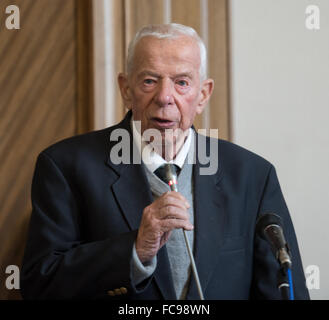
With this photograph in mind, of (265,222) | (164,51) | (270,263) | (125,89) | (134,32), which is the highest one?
(134,32)

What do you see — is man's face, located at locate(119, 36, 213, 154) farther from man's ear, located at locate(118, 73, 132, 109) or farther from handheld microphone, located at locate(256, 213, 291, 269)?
handheld microphone, located at locate(256, 213, 291, 269)

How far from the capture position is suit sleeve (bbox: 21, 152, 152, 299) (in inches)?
64.6

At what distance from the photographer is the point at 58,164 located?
6.12 ft

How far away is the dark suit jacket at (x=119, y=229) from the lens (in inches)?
65.7

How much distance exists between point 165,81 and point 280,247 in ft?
2.28

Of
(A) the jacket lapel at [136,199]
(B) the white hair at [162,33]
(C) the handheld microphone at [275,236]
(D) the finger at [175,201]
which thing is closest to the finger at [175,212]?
(D) the finger at [175,201]

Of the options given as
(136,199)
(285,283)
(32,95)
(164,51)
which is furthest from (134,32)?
(285,283)

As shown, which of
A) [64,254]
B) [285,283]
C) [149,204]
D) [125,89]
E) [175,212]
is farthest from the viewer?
[125,89]

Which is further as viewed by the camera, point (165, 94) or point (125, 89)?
point (125, 89)

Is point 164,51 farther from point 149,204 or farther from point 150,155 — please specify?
point 149,204

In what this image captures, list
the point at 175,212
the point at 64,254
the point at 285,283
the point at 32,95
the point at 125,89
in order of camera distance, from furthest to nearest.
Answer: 1. the point at 32,95
2. the point at 125,89
3. the point at 64,254
4. the point at 175,212
5. the point at 285,283

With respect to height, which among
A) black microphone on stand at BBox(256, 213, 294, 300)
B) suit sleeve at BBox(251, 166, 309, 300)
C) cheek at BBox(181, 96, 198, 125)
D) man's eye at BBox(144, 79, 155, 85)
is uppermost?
man's eye at BBox(144, 79, 155, 85)

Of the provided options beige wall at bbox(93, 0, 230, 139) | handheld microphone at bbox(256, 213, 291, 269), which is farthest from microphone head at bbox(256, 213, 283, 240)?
beige wall at bbox(93, 0, 230, 139)

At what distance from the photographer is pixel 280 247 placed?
129 cm
